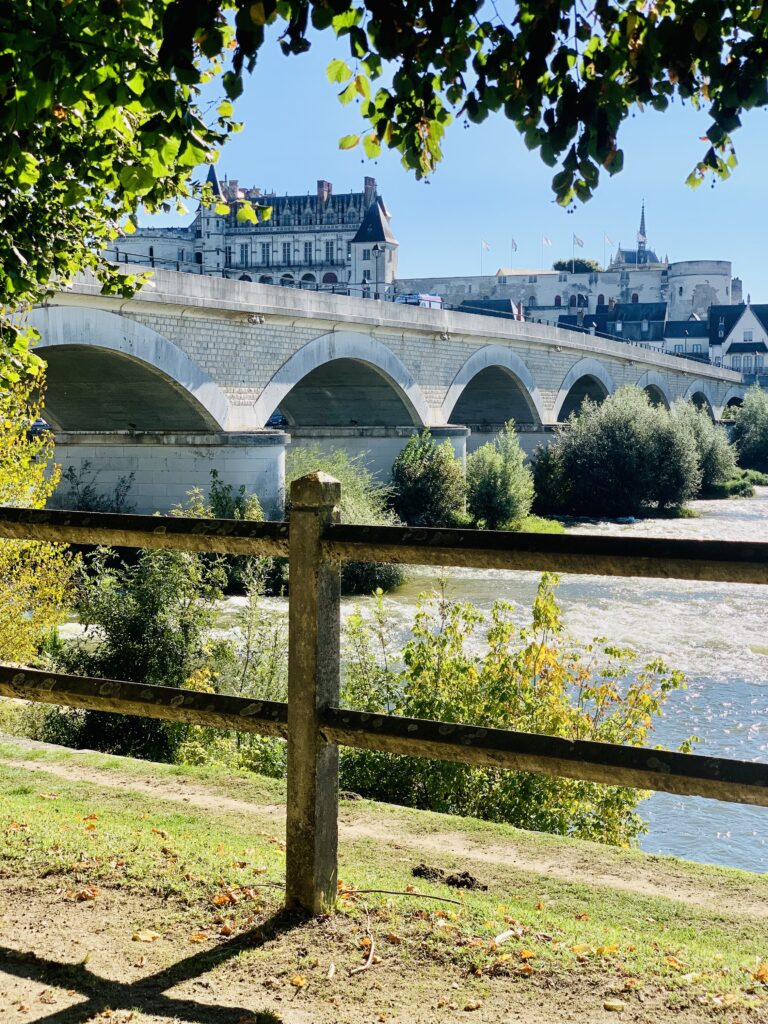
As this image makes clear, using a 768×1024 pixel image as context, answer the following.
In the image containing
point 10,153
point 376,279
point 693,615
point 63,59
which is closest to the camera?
point 63,59

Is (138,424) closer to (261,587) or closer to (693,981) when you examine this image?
(261,587)

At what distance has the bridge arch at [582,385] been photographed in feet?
131

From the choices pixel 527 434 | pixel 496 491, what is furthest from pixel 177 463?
pixel 527 434

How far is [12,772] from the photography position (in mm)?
4598

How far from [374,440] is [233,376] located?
25.0 ft

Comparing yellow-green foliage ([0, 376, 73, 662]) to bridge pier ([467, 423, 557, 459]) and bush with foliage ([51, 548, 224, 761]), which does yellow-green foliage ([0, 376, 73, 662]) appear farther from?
bridge pier ([467, 423, 557, 459])

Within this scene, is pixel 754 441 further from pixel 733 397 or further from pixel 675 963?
pixel 675 963

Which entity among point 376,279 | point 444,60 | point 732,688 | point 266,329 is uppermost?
point 376,279

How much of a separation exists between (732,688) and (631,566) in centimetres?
1102

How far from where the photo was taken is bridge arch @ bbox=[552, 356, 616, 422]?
3978 cm

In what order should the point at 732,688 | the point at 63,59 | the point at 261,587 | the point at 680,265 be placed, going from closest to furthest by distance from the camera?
1. the point at 63,59
2. the point at 261,587
3. the point at 732,688
4. the point at 680,265

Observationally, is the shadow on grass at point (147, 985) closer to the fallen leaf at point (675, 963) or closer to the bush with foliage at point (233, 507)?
the fallen leaf at point (675, 963)

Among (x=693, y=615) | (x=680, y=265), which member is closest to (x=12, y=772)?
(x=693, y=615)

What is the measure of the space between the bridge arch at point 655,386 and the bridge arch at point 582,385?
2.66 metres
